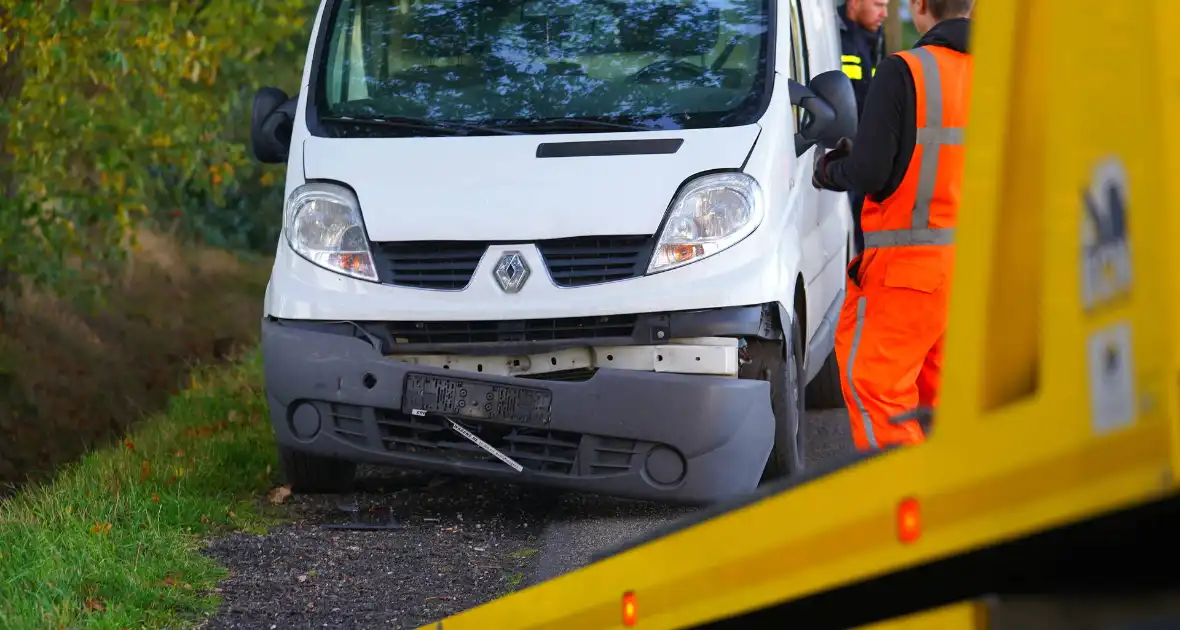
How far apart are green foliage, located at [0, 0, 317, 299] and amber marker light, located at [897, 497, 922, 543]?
7986 mm

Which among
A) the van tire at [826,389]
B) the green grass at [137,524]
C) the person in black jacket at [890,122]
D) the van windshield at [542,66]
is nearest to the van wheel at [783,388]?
the van windshield at [542,66]

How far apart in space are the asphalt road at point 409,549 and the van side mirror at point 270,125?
1375mm

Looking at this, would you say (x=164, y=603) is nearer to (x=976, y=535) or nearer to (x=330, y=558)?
(x=330, y=558)

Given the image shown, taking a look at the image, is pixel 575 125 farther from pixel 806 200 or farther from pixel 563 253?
pixel 806 200

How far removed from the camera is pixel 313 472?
22.3ft

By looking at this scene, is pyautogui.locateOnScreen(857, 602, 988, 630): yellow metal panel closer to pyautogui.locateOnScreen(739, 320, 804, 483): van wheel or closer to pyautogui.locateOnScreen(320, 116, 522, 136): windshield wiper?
pyautogui.locateOnScreen(739, 320, 804, 483): van wheel

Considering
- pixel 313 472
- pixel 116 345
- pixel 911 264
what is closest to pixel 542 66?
pixel 313 472

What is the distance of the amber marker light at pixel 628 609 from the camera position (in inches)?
108

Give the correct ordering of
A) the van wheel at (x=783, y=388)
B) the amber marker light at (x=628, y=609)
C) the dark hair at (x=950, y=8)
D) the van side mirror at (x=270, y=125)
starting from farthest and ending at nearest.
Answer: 1. the van side mirror at (x=270, y=125)
2. the van wheel at (x=783, y=388)
3. the dark hair at (x=950, y=8)
4. the amber marker light at (x=628, y=609)

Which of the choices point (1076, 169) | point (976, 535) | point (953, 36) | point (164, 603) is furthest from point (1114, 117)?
point (164, 603)

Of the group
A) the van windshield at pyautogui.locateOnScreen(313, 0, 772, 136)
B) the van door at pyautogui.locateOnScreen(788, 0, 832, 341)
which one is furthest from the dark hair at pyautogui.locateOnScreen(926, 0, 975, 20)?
the van door at pyautogui.locateOnScreen(788, 0, 832, 341)

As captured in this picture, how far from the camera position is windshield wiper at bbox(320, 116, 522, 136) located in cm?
627

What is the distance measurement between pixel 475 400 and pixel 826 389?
3.12 m

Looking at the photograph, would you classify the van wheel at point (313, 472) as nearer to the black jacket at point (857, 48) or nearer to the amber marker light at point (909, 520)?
the black jacket at point (857, 48)
